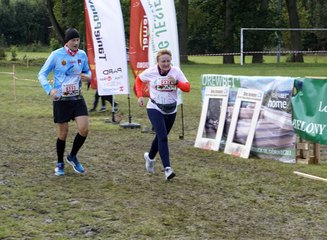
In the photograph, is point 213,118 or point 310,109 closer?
point 310,109

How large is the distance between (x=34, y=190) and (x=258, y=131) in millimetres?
3825

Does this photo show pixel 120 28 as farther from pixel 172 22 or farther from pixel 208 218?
pixel 208 218

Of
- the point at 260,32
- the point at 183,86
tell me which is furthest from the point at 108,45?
the point at 260,32

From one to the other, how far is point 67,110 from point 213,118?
3289 millimetres

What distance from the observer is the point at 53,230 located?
5570mm

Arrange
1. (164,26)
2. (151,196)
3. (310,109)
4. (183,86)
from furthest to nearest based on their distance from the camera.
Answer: (164,26) → (310,109) → (183,86) → (151,196)

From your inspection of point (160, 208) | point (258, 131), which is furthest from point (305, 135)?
point (160, 208)

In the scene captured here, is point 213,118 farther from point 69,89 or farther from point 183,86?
point 69,89

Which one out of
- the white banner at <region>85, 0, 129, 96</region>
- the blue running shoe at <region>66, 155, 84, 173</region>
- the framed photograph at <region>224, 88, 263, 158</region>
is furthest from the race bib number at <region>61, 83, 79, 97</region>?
the white banner at <region>85, 0, 129, 96</region>

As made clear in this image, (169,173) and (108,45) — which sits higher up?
(108,45)

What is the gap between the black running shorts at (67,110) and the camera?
8000 mm

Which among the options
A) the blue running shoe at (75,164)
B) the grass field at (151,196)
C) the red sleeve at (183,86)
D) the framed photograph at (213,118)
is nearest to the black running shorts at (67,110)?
the blue running shoe at (75,164)

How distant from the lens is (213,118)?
34.8 feet

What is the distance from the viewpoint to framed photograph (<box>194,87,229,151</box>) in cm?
1035
